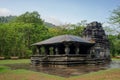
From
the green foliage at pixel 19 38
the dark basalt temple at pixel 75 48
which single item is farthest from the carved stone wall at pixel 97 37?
the green foliage at pixel 19 38

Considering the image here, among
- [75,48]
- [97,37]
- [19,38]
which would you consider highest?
[19,38]

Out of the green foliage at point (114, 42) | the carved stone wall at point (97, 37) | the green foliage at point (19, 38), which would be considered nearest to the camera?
the green foliage at point (114, 42)

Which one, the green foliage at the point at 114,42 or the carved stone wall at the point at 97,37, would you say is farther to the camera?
the carved stone wall at the point at 97,37

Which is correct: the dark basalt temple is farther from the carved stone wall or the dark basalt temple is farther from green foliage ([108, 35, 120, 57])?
green foliage ([108, 35, 120, 57])

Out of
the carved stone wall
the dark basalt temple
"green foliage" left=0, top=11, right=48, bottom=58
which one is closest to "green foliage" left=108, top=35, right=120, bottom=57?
the carved stone wall

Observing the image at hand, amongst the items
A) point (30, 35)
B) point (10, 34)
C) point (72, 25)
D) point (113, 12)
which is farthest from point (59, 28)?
point (113, 12)

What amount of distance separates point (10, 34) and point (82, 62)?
38.8 meters

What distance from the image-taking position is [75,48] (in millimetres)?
33531

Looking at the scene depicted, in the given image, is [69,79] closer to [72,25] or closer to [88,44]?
[88,44]

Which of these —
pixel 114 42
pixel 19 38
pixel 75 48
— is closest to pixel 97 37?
pixel 75 48

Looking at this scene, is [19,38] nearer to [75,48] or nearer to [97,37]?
[97,37]

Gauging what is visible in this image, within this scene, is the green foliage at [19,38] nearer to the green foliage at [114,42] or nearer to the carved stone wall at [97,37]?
the green foliage at [114,42]

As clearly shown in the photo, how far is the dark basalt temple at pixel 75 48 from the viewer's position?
3116 cm

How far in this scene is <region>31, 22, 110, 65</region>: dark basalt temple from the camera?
31.2 meters
